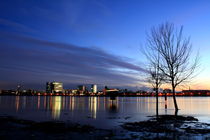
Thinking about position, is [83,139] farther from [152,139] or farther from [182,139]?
[182,139]

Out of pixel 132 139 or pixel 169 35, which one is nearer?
pixel 132 139

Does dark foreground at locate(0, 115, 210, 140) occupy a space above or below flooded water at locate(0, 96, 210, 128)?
above

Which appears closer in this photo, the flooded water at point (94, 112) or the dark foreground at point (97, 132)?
A: the dark foreground at point (97, 132)

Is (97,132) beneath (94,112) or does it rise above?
above

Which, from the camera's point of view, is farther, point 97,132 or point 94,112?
point 94,112

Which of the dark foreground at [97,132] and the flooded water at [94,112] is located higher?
the dark foreground at [97,132]

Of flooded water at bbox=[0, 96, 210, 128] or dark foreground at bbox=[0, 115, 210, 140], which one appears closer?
dark foreground at bbox=[0, 115, 210, 140]

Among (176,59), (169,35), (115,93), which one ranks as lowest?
(115,93)

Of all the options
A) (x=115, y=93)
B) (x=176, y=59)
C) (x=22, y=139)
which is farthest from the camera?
(x=115, y=93)

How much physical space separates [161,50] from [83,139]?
23914 mm

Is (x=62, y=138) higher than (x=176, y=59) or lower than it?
lower

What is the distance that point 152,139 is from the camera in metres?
13.6

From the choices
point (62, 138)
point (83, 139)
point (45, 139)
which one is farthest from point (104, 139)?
point (45, 139)

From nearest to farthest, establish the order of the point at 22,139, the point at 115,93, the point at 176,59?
1. the point at 22,139
2. the point at 176,59
3. the point at 115,93
